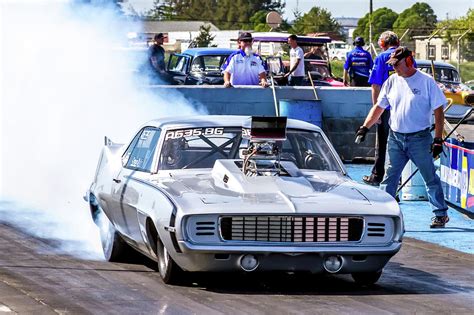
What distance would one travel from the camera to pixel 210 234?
7.74 meters

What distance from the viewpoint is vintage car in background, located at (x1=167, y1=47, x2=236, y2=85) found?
24.8 m

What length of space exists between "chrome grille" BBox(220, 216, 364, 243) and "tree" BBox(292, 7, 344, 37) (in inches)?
3217

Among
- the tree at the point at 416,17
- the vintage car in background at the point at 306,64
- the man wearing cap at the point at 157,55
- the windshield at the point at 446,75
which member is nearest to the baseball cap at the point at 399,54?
the man wearing cap at the point at 157,55

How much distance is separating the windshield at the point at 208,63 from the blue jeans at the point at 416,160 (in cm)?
1382

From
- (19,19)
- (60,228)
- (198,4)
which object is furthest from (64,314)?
(198,4)

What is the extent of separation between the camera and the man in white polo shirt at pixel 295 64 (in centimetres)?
2231

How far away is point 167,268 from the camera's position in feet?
26.3

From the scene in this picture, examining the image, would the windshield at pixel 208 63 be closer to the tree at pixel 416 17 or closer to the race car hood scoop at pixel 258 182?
the race car hood scoop at pixel 258 182

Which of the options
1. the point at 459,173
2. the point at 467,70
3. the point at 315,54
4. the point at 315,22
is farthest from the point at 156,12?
the point at 315,22

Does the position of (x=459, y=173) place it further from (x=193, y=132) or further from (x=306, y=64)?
(x=306, y=64)

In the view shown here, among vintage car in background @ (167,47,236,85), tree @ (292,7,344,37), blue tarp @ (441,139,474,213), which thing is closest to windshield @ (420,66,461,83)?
vintage car in background @ (167,47,236,85)

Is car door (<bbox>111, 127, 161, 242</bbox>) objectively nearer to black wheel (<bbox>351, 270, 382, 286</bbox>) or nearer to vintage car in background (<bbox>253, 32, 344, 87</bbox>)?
black wheel (<bbox>351, 270, 382, 286</bbox>)

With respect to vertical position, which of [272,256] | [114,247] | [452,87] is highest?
[272,256]

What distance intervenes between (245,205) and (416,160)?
392 centimetres
